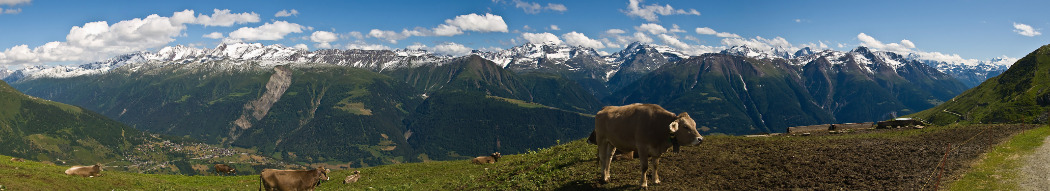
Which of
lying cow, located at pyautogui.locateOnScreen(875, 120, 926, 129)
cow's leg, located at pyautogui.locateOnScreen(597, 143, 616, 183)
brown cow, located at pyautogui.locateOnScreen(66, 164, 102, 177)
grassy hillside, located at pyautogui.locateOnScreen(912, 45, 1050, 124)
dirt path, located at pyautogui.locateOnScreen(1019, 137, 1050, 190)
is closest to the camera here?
dirt path, located at pyautogui.locateOnScreen(1019, 137, 1050, 190)

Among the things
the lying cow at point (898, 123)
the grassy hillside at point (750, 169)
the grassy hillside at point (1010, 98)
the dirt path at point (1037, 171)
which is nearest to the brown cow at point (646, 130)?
the grassy hillside at point (750, 169)

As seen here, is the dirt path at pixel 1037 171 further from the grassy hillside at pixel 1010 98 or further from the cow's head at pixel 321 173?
the grassy hillside at pixel 1010 98

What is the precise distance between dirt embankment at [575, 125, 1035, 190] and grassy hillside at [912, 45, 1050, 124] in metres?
146

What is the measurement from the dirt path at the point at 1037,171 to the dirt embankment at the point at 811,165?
1.88 metres

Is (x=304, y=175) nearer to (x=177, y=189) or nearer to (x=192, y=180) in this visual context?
(x=177, y=189)

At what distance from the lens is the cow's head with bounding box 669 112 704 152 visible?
1738 centimetres

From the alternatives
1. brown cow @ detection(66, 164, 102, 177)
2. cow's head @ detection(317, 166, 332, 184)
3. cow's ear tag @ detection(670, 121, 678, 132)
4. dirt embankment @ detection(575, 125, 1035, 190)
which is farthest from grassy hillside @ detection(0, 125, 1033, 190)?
cow's head @ detection(317, 166, 332, 184)

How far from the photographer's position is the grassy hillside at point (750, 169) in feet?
68.1

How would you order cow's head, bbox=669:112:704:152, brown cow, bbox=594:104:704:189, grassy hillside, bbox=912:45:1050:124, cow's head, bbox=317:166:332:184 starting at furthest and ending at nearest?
grassy hillside, bbox=912:45:1050:124, cow's head, bbox=317:166:332:184, brown cow, bbox=594:104:704:189, cow's head, bbox=669:112:704:152

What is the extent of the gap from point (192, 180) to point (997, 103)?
732 feet

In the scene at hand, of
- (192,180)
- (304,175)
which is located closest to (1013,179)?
(304,175)

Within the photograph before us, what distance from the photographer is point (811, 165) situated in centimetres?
2284

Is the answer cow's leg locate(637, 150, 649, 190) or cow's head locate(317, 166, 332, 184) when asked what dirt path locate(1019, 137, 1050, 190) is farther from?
cow's head locate(317, 166, 332, 184)

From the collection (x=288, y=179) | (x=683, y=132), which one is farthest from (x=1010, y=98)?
(x=288, y=179)
